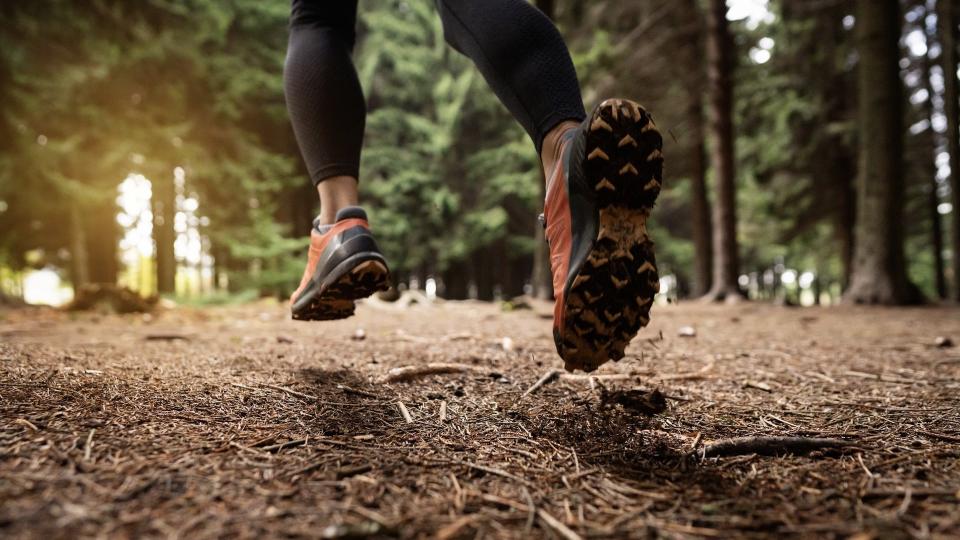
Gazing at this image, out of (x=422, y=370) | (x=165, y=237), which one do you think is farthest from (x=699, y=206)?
(x=165, y=237)

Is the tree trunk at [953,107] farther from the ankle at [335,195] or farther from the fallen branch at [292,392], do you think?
the fallen branch at [292,392]

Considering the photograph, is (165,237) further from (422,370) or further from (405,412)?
(405,412)

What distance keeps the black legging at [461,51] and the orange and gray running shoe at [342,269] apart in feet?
0.57

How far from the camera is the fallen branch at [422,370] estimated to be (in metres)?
1.43

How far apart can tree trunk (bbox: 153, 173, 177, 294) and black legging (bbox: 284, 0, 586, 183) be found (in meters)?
9.30

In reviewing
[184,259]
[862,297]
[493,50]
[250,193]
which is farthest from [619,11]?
[184,259]

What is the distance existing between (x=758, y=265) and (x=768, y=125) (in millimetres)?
9389

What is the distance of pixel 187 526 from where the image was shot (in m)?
0.61

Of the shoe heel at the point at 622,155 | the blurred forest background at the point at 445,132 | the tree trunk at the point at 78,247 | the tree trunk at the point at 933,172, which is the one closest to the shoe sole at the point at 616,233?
the shoe heel at the point at 622,155

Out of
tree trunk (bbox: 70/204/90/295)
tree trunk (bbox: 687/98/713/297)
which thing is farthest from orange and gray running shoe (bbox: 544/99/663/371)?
tree trunk (bbox: 70/204/90/295)

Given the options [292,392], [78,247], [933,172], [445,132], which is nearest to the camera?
[292,392]

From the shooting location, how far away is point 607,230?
96 centimetres

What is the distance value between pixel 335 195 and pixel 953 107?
394 inches

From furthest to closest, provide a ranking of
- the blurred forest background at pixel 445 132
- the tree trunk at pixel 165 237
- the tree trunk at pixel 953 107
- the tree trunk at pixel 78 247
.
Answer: the tree trunk at pixel 165 237, the tree trunk at pixel 78 247, the tree trunk at pixel 953 107, the blurred forest background at pixel 445 132
